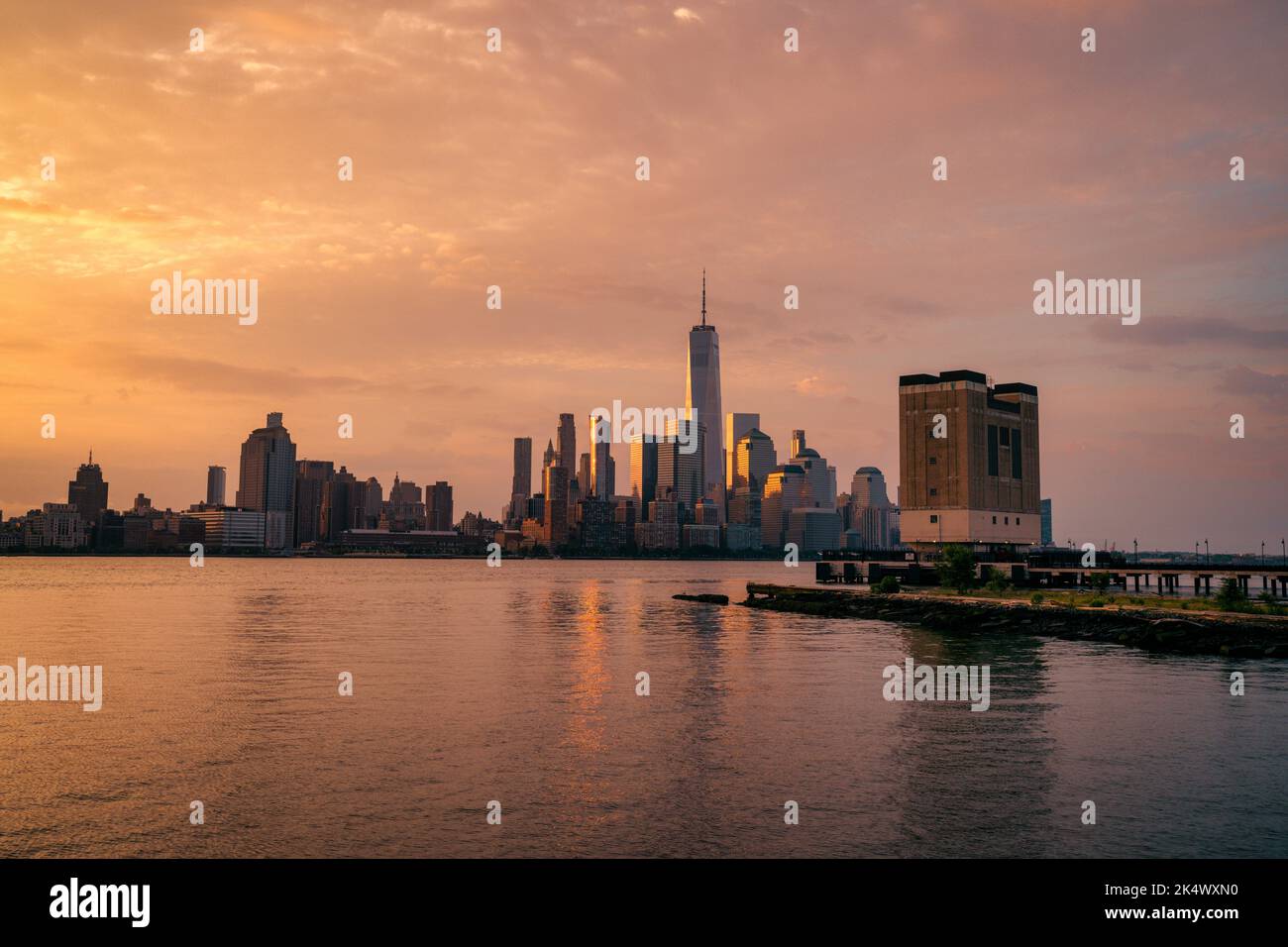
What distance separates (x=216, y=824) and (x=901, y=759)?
79.6 feet

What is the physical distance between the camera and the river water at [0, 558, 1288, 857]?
2720 cm

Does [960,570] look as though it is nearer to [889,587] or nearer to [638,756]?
→ [889,587]

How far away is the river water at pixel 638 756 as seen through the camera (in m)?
27.2

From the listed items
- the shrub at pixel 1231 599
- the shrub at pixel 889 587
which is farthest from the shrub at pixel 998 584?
the shrub at pixel 1231 599

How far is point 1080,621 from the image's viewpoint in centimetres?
9306

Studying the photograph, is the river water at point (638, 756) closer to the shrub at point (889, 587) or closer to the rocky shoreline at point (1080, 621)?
the rocky shoreline at point (1080, 621)

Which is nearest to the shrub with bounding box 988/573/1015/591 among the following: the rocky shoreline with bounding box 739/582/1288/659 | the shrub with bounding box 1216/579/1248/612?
the rocky shoreline with bounding box 739/582/1288/659

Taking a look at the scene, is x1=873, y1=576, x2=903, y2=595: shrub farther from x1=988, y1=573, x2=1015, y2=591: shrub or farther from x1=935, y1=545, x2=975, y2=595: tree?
x1=988, y1=573, x2=1015, y2=591: shrub

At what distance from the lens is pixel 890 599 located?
12950 cm

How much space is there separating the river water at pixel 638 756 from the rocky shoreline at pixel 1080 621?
5.36 m

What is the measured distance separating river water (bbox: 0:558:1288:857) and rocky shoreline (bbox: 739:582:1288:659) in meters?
5.36
